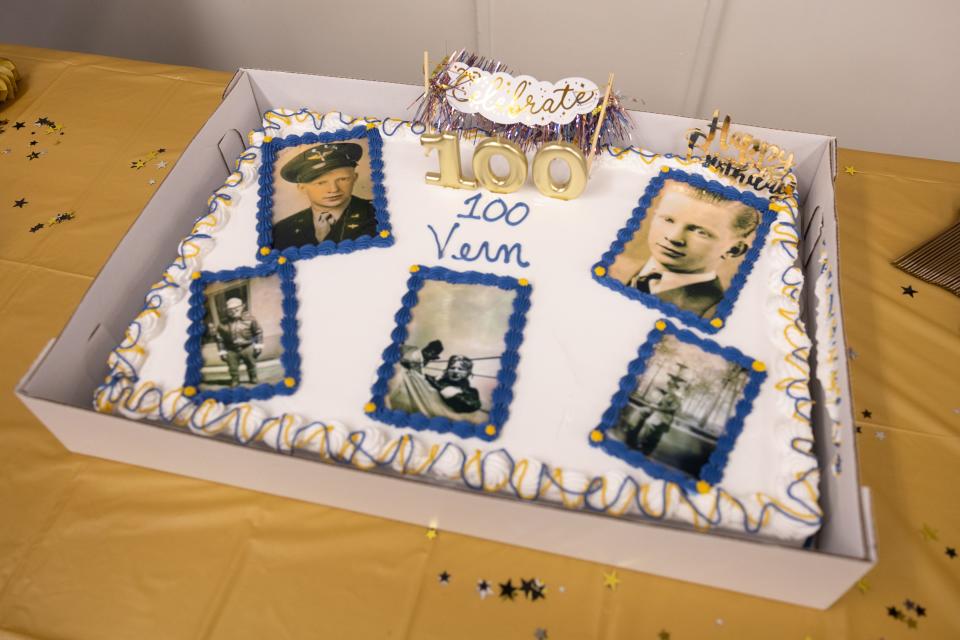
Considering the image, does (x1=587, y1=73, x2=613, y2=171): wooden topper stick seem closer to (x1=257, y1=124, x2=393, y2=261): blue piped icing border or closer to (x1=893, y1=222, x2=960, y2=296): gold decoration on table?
(x1=257, y1=124, x2=393, y2=261): blue piped icing border

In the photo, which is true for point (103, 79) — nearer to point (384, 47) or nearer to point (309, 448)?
point (384, 47)

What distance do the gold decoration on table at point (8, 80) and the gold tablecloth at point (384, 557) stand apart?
3.87 feet

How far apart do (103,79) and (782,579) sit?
321 cm

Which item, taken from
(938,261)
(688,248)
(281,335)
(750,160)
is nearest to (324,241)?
(281,335)

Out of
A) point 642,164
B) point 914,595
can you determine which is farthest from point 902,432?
point 642,164

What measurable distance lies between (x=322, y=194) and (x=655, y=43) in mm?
1964

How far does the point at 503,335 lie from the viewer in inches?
79.4

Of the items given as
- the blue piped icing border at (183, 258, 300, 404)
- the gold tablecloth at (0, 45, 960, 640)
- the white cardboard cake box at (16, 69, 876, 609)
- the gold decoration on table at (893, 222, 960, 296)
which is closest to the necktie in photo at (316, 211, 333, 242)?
the blue piped icing border at (183, 258, 300, 404)

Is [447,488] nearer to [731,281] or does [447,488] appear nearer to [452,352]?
[452,352]

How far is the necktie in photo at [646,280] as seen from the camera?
2104 millimetres

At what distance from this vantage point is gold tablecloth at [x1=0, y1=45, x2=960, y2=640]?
5.38 ft

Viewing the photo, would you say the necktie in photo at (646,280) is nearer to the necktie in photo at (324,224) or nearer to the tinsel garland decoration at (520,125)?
the tinsel garland decoration at (520,125)

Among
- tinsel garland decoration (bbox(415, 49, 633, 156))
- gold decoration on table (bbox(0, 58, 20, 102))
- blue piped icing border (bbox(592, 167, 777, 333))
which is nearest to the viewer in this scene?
blue piped icing border (bbox(592, 167, 777, 333))

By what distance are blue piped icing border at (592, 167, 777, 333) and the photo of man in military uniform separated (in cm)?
103
